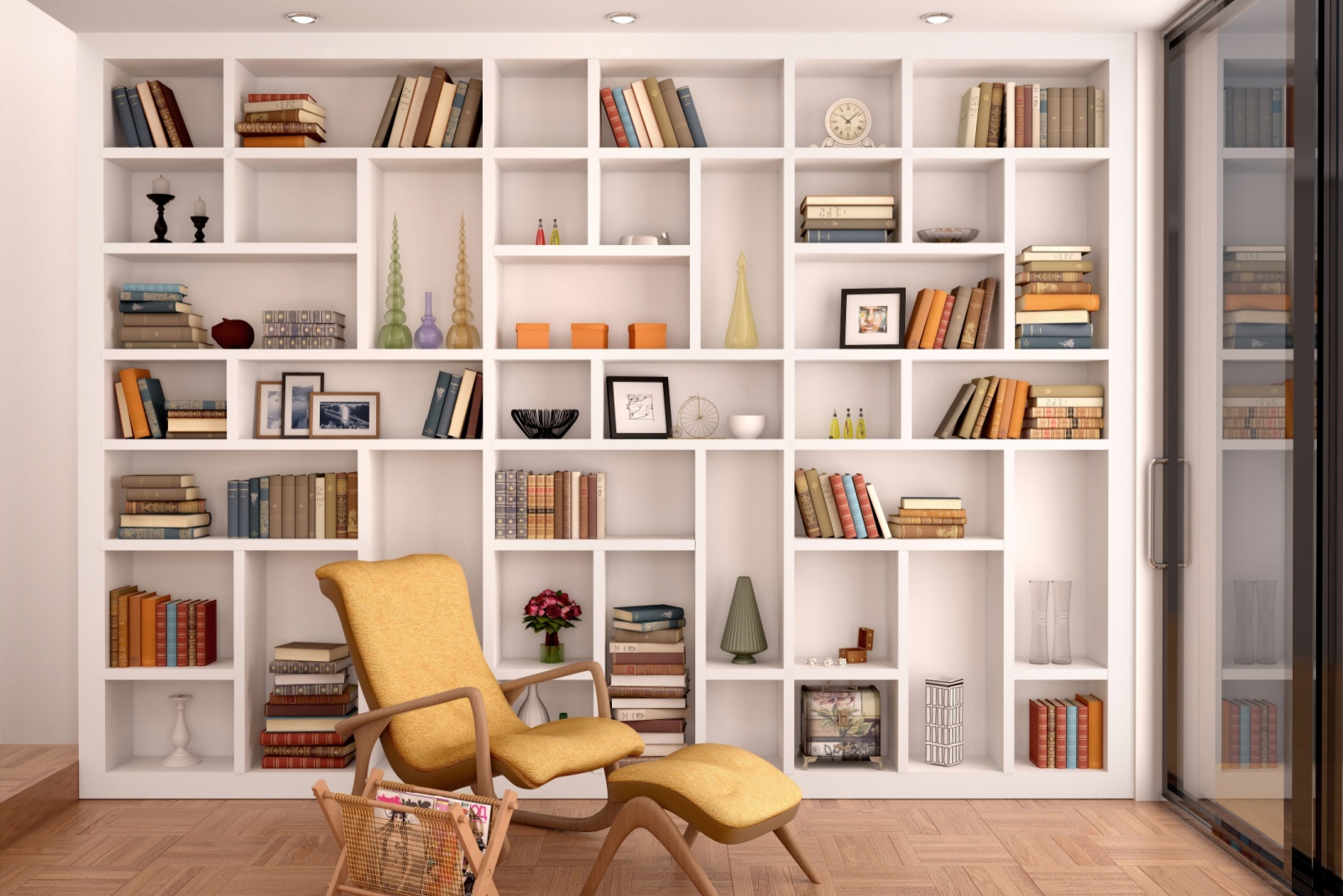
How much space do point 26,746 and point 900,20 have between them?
426cm

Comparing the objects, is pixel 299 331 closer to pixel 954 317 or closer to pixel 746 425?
pixel 746 425

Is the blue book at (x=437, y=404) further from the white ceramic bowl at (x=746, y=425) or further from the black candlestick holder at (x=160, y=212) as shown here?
the black candlestick holder at (x=160, y=212)

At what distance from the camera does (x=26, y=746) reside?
4047 mm

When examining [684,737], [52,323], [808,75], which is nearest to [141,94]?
[52,323]

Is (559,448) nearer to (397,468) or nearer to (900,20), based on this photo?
(397,468)

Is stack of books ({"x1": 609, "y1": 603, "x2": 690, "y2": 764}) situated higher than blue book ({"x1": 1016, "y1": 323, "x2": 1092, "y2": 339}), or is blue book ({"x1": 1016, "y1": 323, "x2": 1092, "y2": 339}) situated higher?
blue book ({"x1": 1016, "y1": 323, "x2": 1092, "y2": 339})

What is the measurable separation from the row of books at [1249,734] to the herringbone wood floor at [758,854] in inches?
12.7

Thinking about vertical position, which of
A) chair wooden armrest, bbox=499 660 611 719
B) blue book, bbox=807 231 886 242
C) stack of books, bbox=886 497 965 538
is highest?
blue book, bbox=807 231 886 242

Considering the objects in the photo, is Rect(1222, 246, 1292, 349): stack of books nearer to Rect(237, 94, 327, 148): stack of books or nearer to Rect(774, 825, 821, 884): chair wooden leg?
Rect(774, 825, 821, 884): chair wooden leg

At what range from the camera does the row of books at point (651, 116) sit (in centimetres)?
392

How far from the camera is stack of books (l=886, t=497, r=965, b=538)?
154 inches

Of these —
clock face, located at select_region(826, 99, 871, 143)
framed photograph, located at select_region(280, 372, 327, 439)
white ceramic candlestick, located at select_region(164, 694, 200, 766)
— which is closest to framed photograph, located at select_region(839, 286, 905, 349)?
clock face, located at select_region(826, 99, 871, 143)

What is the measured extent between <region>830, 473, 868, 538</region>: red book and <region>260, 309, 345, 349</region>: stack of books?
195 centimetres

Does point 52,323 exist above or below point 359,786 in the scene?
above
